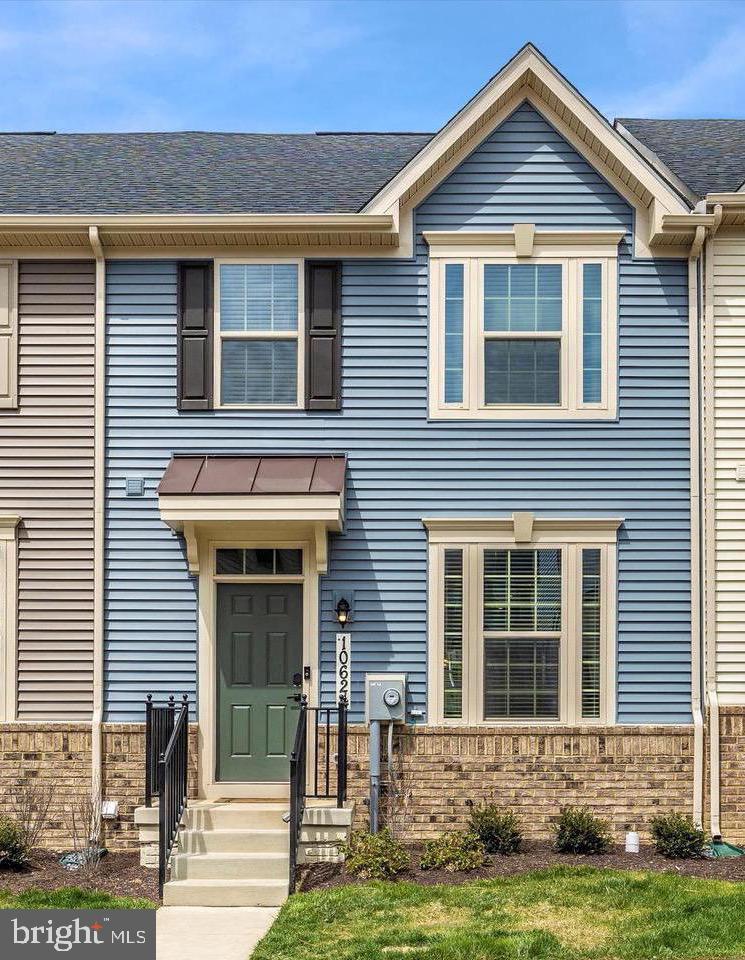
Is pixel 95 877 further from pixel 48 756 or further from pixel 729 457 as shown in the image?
Result: pixel 729 457

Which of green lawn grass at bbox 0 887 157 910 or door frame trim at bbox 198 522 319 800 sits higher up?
door frame trim at bbox 198 522 319 800

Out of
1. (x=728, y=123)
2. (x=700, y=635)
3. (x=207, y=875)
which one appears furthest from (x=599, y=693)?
(x=728, y=123)

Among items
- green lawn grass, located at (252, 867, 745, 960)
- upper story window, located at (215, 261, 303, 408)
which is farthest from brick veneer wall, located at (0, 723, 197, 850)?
upper story window, located at (215, 261, 303, 408)

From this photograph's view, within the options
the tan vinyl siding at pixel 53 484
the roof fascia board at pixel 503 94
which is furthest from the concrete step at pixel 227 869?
the roof fascia board at pixel 503 94

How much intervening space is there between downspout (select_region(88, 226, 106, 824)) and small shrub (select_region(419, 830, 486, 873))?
119 inches

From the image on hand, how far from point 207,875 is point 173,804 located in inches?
25.9

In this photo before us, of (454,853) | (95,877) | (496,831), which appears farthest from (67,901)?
(496,831)

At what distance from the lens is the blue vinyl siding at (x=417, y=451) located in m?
10.2

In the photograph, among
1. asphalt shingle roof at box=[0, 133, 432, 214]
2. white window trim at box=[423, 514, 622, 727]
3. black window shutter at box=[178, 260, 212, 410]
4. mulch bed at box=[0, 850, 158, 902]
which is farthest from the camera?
asphalt shingle roof at box=[0, 133, 432, 214]

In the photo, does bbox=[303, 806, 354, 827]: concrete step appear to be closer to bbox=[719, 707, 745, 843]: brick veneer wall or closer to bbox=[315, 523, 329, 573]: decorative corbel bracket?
bbox=[315, 523, 329, 573]: decorative corbel bracket

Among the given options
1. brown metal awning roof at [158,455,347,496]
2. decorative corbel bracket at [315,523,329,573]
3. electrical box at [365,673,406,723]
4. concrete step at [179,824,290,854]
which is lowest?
concrete step at [179,824,290,854]

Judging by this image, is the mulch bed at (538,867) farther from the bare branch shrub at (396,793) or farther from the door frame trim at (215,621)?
the door frame trim at (215,621)

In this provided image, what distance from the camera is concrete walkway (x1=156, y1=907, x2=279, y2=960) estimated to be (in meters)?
7.19

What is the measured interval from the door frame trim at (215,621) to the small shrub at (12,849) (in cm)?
161
